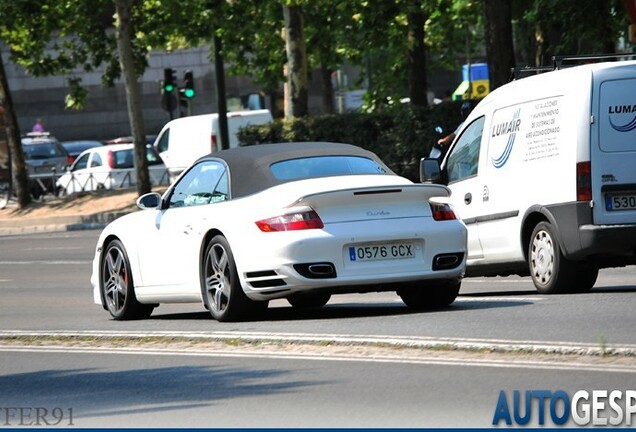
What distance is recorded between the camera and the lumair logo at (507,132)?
1443 cm

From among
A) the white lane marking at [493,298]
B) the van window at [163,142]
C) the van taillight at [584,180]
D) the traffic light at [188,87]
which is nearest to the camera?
the white lane marking at [493,298]

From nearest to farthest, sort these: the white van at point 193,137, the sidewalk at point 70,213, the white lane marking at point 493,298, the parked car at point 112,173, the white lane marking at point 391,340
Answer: the white lane marking at point 391,340, the white lane marking at point 493,298, the sidewalk at point 70,213, the parked car at point 112,173, the white van at point 193,137

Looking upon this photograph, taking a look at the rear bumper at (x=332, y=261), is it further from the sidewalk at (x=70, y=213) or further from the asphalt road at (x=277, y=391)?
the sidewalk at (x=70, y=213)

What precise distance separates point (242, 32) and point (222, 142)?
9.79 ft

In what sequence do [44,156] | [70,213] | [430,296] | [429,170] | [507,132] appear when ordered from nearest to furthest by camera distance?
[430,296]
[507,132]
[429,170]
[70,213]
[44,156]

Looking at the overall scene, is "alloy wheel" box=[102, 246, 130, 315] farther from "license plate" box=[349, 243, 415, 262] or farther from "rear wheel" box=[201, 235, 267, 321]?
"license plate" box=[349, 243, 415, 262]

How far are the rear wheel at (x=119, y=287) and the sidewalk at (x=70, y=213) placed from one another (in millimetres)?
23648

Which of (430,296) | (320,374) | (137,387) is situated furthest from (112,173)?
(320,374)

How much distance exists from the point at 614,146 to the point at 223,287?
339cm

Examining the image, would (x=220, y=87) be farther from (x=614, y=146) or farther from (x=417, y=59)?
(x=614, y=146)

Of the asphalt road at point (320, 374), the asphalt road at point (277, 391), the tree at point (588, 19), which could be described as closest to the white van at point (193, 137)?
the tree at point (588, 19)

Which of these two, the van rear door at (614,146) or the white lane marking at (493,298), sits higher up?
the van rear door at (614,146)

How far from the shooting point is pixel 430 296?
12.7 metres

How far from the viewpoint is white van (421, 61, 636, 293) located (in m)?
13.2
